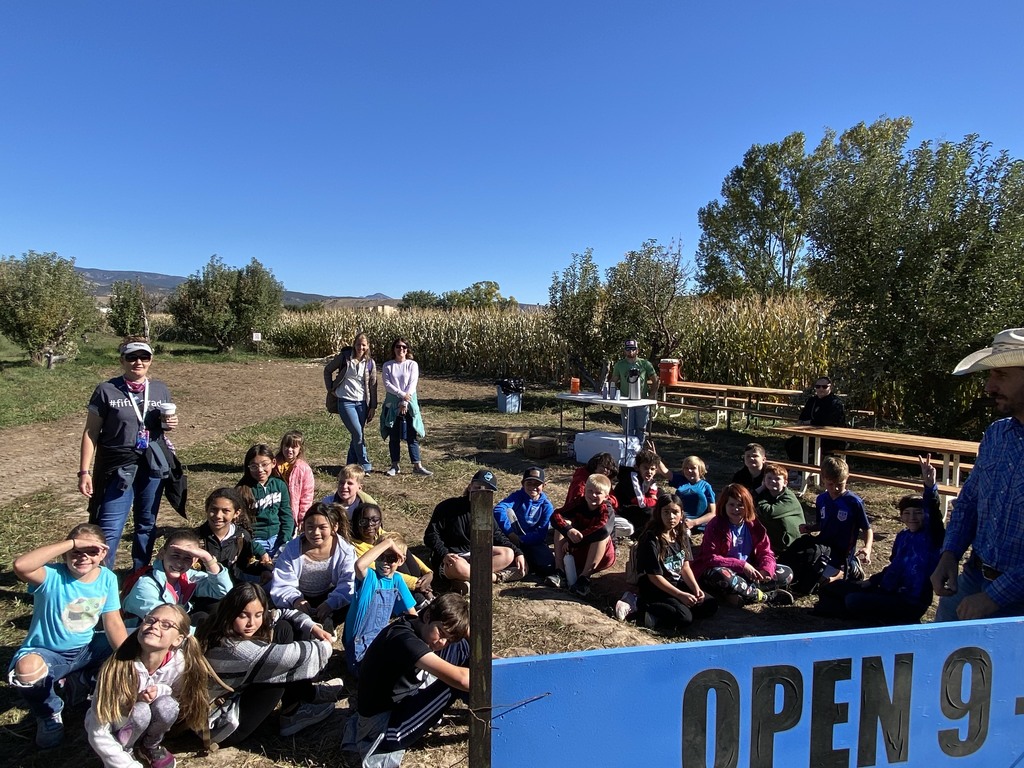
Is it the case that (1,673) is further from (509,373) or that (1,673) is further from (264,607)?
(509,373)

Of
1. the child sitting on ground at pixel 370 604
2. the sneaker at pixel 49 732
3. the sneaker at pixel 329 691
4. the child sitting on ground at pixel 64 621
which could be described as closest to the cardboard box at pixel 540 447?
the child sitting on ground at pixel 370 604

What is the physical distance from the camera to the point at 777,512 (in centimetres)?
541

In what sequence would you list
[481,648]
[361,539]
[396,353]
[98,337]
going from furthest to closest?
[98,337] < [396,353] < [361,539] < [481,648]

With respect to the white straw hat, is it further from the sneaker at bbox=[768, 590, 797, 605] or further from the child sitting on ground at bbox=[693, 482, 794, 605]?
the sneaker at bbox=[768, 590, 797, 605]

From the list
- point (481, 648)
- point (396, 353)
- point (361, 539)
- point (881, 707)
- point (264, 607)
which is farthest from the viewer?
point (396, 353)

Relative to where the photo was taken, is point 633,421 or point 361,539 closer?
point 361,539

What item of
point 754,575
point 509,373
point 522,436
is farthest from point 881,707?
point 509,373

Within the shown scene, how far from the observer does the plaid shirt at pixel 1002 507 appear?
2590 millimetres

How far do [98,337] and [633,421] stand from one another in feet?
104

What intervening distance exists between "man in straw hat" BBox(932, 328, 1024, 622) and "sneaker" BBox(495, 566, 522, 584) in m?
3.10

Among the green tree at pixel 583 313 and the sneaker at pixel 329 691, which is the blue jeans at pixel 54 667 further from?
the green tree at pixel 583 313

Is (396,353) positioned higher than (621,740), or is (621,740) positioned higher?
(396,353)

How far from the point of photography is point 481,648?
1921mm

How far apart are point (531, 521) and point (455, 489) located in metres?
2.41
